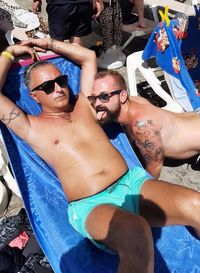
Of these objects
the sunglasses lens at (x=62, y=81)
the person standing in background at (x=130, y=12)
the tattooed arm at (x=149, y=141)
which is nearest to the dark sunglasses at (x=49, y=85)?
the sunglasses lens at (x=62, y=81)

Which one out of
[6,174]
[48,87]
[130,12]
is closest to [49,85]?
[48,87]

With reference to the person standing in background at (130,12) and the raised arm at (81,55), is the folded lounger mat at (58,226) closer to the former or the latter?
the raised arm at (81,55)

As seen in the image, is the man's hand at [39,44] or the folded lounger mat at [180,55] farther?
the folded lounger mat at [180,55]

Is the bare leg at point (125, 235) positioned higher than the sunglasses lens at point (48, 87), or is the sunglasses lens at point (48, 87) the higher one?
the sunglasses lens at point (48, 87)

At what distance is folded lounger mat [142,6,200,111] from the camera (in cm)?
382

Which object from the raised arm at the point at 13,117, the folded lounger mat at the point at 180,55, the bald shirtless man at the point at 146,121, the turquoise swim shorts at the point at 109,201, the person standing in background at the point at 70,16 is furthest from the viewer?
the person standing in background at the point at 70,16

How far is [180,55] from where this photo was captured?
154 inches

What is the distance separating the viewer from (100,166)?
2.70 metres

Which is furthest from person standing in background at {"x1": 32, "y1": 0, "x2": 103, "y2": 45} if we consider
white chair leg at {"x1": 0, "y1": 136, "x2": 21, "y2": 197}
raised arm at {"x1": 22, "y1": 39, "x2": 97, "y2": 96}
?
white chair leg at {"x1": 0, "y1": 136, "x2": 21, "y2": 197}

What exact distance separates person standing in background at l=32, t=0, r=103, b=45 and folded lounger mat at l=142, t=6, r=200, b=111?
0.85 metres

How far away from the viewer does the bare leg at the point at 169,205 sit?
7.79 feet

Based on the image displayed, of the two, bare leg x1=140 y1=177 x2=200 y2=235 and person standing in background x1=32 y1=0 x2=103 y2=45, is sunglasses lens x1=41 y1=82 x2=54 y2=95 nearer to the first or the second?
bare leg x1=140 y1=177 x2=200 y2=235

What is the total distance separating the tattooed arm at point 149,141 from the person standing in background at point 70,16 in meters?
1.93

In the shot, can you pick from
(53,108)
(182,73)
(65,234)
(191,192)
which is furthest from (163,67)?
(65,234)
